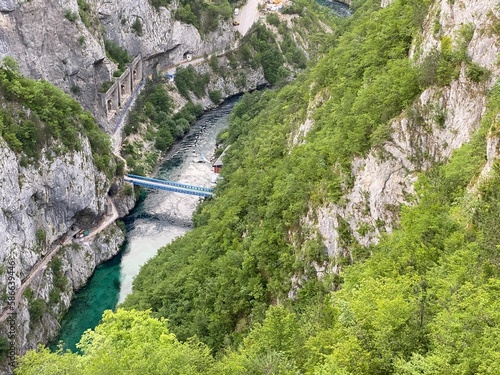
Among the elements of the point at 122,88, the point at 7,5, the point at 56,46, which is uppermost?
the point at 7,5

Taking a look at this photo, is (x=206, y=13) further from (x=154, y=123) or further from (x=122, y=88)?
(x=154, y=123)

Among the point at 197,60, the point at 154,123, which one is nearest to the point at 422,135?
the point at 154,123

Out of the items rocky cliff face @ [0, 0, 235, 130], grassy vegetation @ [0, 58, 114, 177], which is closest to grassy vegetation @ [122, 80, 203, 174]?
rocky cliff face @ [0, 0, 235, 130]

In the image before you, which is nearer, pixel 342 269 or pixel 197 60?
pixel 342 269

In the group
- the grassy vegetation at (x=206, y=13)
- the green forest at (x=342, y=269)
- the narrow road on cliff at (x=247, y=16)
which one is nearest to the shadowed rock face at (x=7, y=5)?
the green forest at (x=342, y=269)

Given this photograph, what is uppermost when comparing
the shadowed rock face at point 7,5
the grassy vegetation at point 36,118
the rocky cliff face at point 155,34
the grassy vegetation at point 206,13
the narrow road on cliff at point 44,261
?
the grassy vegetation at point 206,13

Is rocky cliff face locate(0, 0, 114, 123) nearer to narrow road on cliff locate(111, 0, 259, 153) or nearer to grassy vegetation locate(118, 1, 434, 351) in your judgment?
narrow road on cliff locate(111, 0, 259, 153)

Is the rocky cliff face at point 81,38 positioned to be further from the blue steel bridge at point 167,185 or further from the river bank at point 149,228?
the river bank at point 149,228
